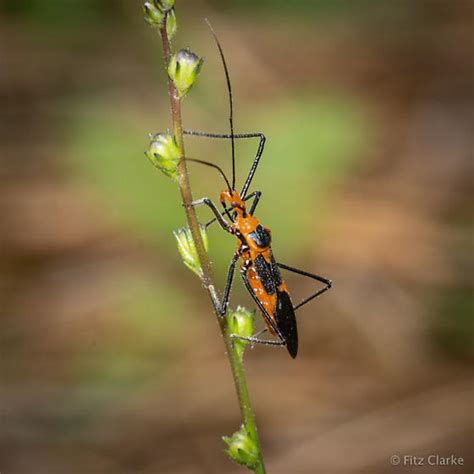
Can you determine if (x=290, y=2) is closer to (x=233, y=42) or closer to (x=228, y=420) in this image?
(x=233, y=42)

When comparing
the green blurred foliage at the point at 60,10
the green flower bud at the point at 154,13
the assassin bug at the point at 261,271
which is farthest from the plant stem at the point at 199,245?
the green blurred foliage at the point at 60,10

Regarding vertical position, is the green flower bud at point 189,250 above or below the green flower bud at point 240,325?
above

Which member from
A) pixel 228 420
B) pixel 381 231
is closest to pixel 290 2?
pixel 381 231

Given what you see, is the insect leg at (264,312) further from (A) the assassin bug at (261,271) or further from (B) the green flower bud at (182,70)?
(B) the green flower bud at (182,70)

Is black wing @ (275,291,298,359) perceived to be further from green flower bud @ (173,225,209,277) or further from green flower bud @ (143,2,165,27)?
green flower bud @ (143,2,165,27)

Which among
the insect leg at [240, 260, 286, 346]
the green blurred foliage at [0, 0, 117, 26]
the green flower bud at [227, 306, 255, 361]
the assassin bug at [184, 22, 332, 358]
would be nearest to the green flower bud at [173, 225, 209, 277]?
the green flower bud at [227, 306, 255, 361]

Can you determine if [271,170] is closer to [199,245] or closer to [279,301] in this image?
[279,301]

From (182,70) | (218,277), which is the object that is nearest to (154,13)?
(182,70)
